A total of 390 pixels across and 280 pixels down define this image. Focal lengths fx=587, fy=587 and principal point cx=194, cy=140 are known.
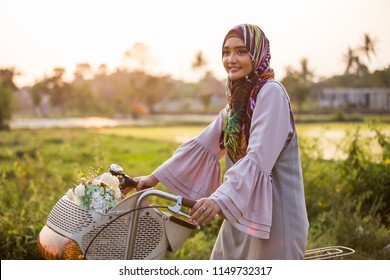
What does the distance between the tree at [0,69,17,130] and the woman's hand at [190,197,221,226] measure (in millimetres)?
6943

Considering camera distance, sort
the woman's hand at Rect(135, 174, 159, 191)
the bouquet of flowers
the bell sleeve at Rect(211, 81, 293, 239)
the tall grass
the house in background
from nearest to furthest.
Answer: the bouquet of flowers → the bell sleeve at Rect(211, 81, 293, 239) → the woman's hand at Rect(135, 174, 159, 191) → the tall grass → the house in background

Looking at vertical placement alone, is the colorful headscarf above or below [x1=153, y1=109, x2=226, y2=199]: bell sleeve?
above

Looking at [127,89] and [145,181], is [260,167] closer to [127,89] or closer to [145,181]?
[145,181]

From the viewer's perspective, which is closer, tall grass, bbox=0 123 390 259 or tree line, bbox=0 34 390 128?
tall grass, bbox=0 123 390 259

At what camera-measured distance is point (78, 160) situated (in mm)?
8203

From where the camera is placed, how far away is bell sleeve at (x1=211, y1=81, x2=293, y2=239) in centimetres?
246

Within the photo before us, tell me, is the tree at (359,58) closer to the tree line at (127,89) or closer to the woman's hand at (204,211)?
the tree line at (127,89)

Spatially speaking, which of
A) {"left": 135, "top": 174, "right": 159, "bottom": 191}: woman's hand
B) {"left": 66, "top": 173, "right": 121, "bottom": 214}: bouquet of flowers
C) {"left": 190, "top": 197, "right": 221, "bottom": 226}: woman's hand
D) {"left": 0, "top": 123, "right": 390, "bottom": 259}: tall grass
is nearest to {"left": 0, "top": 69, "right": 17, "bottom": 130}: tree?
{"left": 0, "top": 123, "right": 390, "bottom": 259}: tall grass

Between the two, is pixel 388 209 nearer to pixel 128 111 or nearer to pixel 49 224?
pixel 49 224

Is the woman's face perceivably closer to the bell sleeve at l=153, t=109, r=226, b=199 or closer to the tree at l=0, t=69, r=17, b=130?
the bell sleeve at l=153, t=109, r=226, b=199

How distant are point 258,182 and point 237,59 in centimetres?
57

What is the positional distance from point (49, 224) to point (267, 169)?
942mm

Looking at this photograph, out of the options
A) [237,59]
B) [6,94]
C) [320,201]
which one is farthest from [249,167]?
[6,94]
